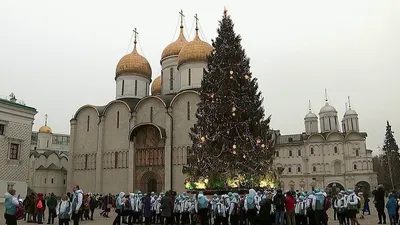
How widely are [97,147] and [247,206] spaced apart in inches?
1075

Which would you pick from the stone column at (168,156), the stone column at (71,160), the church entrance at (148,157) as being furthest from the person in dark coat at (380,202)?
the stone column at (71,160)

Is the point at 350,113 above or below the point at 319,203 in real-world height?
above

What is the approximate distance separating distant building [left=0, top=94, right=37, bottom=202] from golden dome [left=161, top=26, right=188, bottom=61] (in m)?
16.2

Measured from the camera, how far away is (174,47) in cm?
4228

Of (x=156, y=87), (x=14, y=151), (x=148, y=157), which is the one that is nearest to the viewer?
(x=14, y=151)

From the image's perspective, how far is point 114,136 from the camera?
122 ft

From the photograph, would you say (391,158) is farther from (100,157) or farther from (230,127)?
(230,127)

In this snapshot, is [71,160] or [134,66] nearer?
[71,160]

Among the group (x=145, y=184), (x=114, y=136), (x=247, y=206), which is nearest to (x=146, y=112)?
(x=114, y=136)

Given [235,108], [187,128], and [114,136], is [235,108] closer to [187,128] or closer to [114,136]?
[187,128]

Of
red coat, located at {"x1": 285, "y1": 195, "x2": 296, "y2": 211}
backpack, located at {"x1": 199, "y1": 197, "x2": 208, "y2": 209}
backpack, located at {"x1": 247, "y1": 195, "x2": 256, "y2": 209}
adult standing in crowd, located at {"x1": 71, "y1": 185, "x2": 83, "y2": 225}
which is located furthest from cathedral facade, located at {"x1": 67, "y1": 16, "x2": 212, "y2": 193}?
adult standing in crowd, located at {"x1": 71, "y1": 185, "x2": 83, "y2": 225}

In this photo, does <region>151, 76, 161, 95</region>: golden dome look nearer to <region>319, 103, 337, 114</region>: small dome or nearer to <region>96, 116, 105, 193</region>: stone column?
<region>96, 116, 105, 193</region>: stone column

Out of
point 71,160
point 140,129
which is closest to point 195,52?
point 140,129

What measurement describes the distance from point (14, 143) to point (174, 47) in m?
19.7
